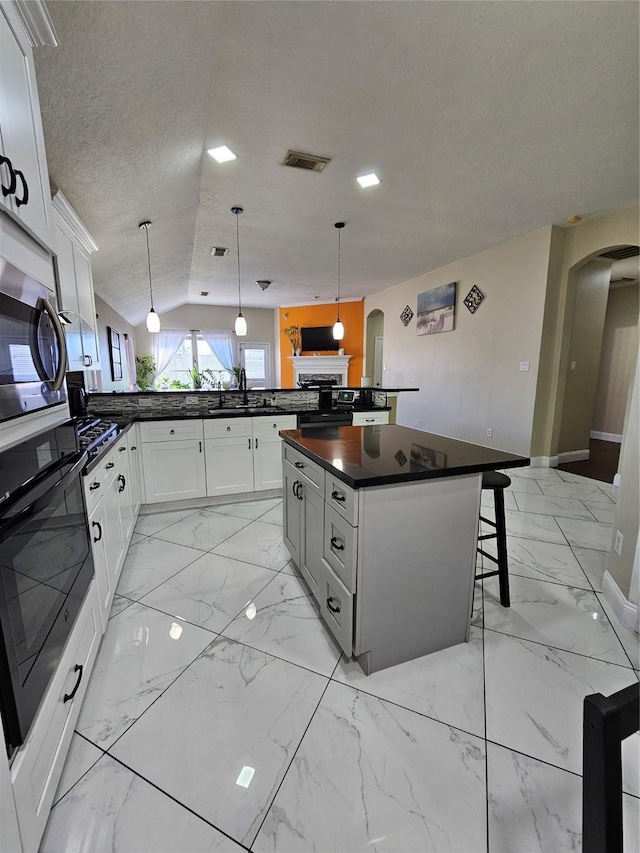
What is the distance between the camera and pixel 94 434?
2076mm

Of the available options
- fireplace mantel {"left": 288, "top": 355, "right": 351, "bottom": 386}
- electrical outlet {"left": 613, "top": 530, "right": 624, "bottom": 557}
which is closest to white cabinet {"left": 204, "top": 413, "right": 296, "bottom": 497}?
electrical outlet {"left": 613, "top": 530, "right": 624, "bottom": 557}

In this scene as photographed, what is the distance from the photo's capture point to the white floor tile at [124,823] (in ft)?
3.13

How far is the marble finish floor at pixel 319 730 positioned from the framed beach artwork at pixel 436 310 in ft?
14.5

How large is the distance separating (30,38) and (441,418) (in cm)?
576

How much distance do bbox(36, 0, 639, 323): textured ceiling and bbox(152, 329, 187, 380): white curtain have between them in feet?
17.2

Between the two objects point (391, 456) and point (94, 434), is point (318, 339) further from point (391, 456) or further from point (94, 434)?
point (391, 456)

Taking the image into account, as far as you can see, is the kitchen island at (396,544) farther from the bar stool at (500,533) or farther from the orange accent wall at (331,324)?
the orange accent wall at (331,324)

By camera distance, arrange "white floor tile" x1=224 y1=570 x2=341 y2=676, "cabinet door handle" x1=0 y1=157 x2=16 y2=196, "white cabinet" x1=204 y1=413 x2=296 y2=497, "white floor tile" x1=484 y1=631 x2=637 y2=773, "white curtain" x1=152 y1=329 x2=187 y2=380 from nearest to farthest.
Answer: "cabinet door handle" x1=0 y1=157 x2=16 y2=196 → "white floor tile" x1=484 y1=631 x2=637 y2=773 → "white floor tile" x1=224 y1=570 x2=341 y2=676 → "white cabinet" x1=204 y1=413 x2=296 y2=497 → "white curtain" x1=152 y1=329 x2=187 y2=380

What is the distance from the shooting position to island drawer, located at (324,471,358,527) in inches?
52.9

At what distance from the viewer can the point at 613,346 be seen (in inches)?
243

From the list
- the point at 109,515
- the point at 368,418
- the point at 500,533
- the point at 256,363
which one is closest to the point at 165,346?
the point at 256,363

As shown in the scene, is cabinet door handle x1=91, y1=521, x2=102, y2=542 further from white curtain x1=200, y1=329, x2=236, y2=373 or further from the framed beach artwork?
white curtain x1=200, y1=329, x2=236, y2=373

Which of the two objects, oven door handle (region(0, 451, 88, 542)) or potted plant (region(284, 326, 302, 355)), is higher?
potted plant (region(284, 326, 302, 355))

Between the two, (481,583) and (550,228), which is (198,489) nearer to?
(481,583)
